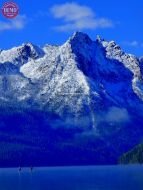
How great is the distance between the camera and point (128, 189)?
200m

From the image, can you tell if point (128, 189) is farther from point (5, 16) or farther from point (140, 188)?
point (5, 16)

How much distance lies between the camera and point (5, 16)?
390 ft

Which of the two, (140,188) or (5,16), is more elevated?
(5,16)

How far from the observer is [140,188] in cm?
19712

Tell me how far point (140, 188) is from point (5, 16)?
91478mm

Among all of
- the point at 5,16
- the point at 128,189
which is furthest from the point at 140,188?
the point at 5,16

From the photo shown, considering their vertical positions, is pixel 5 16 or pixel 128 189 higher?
pixel 5 16

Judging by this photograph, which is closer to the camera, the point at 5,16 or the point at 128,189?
the point at 5,16

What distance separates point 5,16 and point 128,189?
9297cm

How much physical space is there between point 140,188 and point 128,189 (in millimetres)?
3960

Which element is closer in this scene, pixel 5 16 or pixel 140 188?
pixel 5 16
